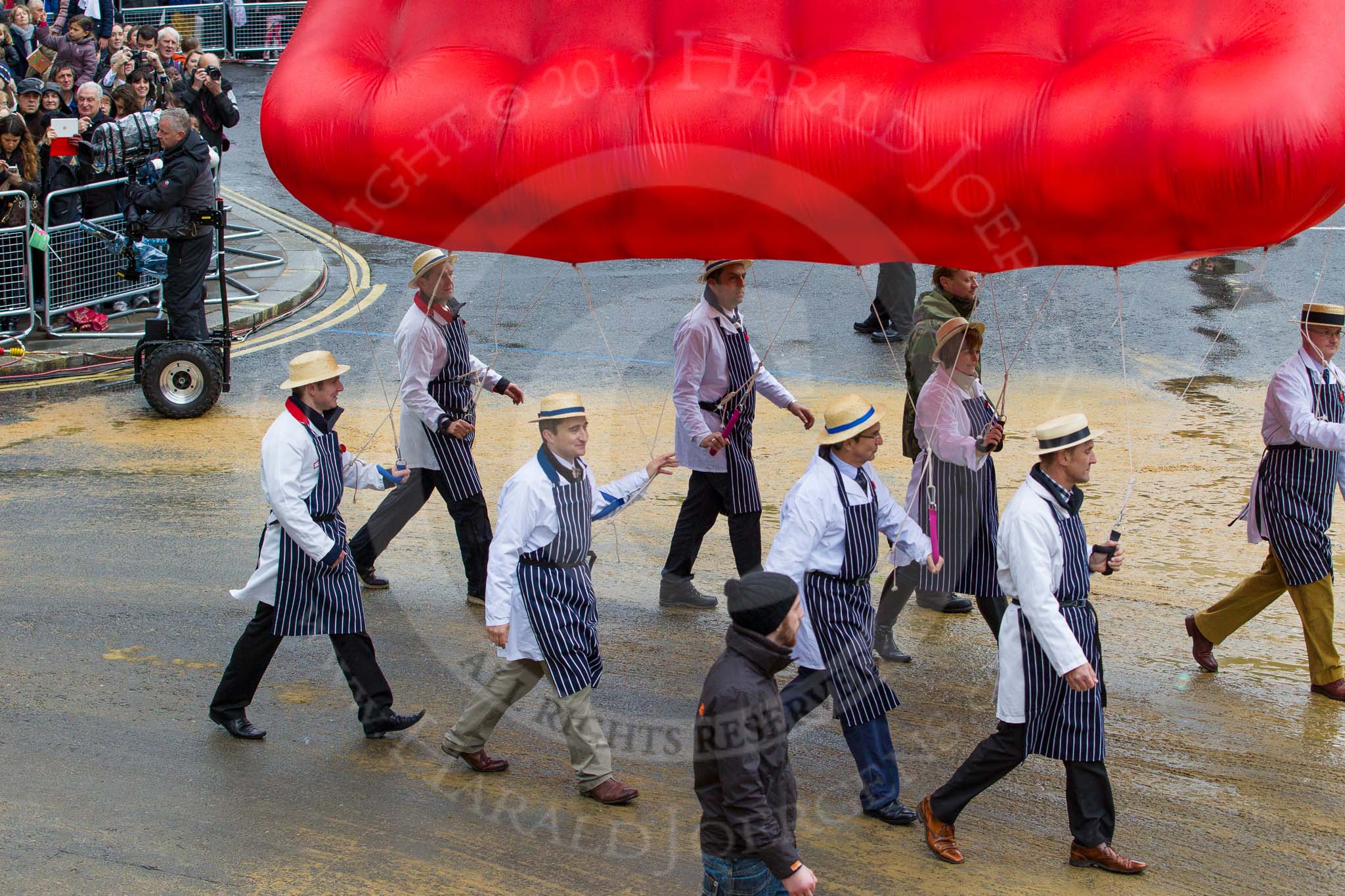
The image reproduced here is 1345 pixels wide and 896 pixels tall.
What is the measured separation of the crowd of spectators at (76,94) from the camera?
Result: 42.0ft

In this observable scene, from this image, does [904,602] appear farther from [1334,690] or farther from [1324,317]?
[1324,317]

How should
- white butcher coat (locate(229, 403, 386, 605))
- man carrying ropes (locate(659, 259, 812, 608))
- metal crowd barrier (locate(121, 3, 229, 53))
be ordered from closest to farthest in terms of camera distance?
white butcher coat (locate(229, 403, 386, 605)), man carrying ropes (locate(659, 259, 812, 608)), metal crowd barrier (locate(121, 3, 229, 53))

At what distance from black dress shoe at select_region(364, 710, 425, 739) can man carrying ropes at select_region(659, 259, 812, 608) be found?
6.36ft

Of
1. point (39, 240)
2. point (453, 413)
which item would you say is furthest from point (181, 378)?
point (453, 413)

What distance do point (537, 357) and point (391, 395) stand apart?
1.50m

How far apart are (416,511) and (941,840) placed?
381 centimetres

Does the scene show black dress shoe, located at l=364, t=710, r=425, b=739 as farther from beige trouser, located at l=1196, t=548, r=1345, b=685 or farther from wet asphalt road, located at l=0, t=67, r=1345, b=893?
beige trouser, located at l=1196, t=548, r=1345, b=685

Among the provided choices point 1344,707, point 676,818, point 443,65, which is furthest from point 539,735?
point 1344,707

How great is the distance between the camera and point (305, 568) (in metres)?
6.02

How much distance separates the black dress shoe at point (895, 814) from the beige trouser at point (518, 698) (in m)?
1.11

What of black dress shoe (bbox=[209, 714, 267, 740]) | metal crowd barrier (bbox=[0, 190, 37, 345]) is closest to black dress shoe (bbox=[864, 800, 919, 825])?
black dress shoe (bbox=[209, 714, 267, 740])

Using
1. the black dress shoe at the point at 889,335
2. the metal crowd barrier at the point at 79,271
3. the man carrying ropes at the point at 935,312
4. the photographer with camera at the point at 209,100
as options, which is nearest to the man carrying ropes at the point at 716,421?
the man carrying ropes at the point at 935,312

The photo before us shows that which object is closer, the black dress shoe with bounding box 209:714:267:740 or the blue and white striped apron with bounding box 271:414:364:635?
the blue and white striped apron with bounding box 271:414:364:635

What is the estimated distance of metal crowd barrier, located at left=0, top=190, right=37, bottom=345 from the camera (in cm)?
1244
